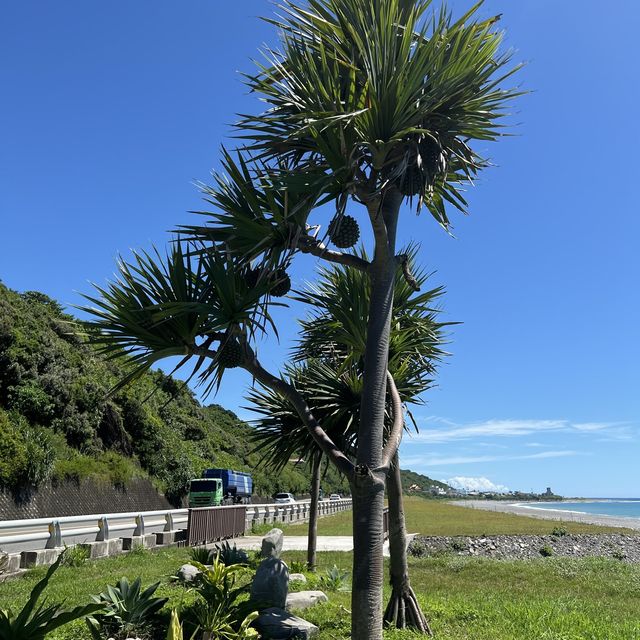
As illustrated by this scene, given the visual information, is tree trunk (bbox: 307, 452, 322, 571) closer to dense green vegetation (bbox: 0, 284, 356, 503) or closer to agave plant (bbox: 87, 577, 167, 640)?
agave plant (bbox: 87, 577, 167, 640)

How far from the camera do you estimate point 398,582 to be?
7098 mm

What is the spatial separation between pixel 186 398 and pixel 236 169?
158 ft

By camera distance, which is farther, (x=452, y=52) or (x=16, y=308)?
A: (x=16, y=308)

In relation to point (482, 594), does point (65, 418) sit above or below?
above

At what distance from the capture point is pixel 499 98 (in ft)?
20.2

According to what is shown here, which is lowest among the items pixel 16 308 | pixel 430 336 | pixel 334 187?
pixel 430 336

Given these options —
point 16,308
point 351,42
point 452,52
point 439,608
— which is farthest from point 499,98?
point 16,308

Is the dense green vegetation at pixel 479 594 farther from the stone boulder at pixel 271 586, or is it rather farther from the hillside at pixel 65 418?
the hillside at pixel 65 418

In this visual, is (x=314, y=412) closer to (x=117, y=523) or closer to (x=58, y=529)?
(x=58, y=529)

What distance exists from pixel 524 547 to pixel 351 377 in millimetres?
16302

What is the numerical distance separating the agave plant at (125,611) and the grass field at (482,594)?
277 mm

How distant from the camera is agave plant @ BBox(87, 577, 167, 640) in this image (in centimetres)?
563

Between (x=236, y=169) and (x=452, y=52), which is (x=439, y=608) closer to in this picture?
(x=236, y=169)

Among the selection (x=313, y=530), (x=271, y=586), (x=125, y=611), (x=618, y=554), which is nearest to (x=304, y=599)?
(x=271, y=586)
